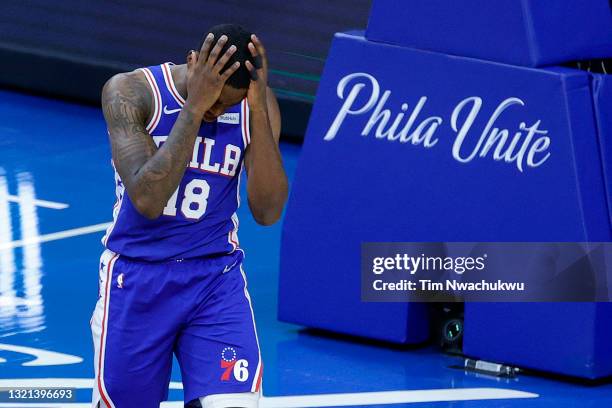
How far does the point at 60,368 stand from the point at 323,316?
4.65 ft

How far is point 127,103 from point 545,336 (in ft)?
9.76

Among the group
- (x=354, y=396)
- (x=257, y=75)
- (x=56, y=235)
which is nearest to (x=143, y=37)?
(x=56, y=235)

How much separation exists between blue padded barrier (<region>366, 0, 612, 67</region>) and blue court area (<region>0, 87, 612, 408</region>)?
1.52 meters

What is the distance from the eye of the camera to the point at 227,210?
524cm

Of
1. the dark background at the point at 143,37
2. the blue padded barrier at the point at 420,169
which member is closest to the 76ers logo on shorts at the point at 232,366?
the blue padded barrier at the point at 420,169

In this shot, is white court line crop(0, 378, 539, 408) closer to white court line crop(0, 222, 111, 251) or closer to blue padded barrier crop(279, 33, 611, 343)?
blue padded barrier crop(279, 33, 611, 343)

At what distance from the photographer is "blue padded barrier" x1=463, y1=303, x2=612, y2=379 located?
7117 mm

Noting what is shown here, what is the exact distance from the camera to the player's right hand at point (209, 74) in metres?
4.80

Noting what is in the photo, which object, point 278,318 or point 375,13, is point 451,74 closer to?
point 375,13

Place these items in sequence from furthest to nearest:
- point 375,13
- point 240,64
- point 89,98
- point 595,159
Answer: point 89,98
point 375,13
point 595,159
point 240,64

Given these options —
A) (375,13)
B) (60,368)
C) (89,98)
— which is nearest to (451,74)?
(375,13)

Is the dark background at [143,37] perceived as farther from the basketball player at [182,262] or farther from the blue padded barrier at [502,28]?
the basketball player at [182,262]

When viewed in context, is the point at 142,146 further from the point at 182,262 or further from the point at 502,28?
the point at 502,28

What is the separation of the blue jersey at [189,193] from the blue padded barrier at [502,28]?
2.42 metres
